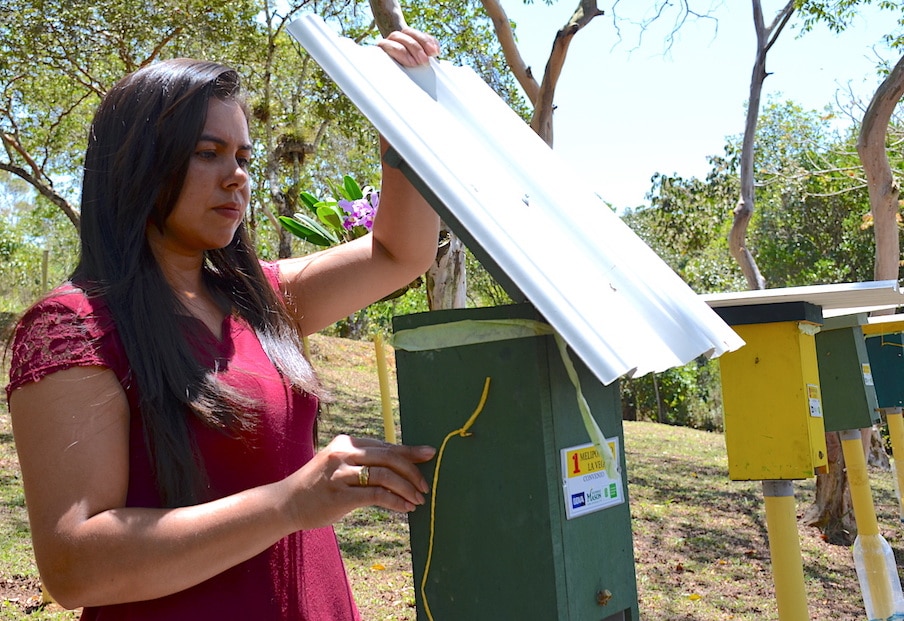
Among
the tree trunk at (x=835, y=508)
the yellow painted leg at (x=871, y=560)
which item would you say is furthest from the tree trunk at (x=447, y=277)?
the yellow painted leg at (x=871, y=560)

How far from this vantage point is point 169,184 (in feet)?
4.35

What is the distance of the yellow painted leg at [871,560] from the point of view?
10.3ft

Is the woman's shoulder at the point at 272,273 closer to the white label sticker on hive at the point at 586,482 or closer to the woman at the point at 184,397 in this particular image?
the woman at the point at 184,397

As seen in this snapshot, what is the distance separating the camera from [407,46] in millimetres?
1315

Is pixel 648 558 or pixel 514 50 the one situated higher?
pixel 514 50

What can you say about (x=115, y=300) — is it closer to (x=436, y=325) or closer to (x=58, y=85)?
(x=436, y=325)

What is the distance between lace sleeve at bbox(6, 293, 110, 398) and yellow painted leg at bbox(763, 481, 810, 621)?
1.92 metres

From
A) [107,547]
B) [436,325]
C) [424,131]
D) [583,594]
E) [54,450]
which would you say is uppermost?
[424,131]

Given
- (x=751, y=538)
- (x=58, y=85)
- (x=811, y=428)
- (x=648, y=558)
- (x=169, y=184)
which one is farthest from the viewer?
(x=58, y=85)

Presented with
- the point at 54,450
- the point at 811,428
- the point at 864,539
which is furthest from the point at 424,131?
the point at 864,539

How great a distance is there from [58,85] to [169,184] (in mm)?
12667

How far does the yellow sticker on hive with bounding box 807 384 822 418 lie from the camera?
8.40 feet

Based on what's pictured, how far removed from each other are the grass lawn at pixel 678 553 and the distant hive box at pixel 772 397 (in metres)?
1.25

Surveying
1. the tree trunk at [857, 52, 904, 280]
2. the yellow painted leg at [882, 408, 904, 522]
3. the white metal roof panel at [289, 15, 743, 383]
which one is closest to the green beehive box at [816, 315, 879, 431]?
the yellow painted leg at [882, 408, 904, 522]
